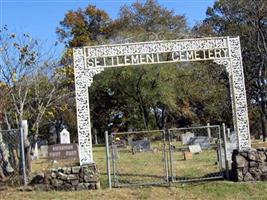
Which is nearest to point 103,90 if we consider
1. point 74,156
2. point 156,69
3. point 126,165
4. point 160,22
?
point 156,69

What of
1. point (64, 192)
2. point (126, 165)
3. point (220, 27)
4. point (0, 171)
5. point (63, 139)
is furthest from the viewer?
point (220, 27)

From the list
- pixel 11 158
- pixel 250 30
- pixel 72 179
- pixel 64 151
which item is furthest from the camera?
pixel 250 30

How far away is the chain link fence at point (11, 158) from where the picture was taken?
14008 mm

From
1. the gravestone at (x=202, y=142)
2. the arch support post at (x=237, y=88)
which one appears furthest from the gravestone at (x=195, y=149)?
the arch support post at (x=237, y=88)

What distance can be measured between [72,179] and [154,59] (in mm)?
4161

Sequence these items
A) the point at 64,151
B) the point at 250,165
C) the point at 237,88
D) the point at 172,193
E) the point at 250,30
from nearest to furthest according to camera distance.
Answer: the point at 172,193, the point at 250,165, the point at 237,88, the point at 64,151, the point at 250,30

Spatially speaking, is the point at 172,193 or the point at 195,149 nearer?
the point at 172,193

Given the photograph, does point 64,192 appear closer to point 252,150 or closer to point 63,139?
point 252,150

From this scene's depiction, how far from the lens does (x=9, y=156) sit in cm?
1521

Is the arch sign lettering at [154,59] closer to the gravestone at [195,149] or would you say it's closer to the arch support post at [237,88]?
the arch support post at [237,88]

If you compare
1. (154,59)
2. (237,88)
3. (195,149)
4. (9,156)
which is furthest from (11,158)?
(195,149)

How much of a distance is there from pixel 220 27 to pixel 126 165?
2613 cm

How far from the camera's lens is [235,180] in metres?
13.5

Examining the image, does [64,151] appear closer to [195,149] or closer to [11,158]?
[11,158]
